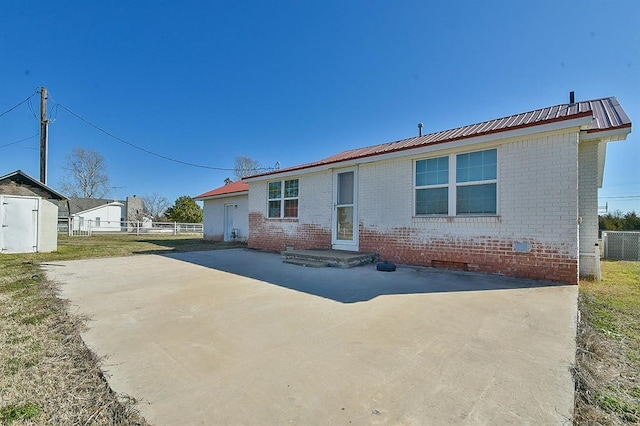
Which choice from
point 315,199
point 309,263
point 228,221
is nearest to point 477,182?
point 309,263

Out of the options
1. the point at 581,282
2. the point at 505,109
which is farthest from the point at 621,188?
the point at 581,282

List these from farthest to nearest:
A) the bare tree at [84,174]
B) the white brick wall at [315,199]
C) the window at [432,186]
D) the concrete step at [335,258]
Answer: the bare tree at [84,174]
the white brick wall at [315,199]
the concrete step at [335,258]
the window at [432,186]

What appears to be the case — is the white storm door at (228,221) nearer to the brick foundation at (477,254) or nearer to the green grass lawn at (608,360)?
the brick foundation at (477,254)

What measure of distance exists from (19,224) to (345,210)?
1221 centimetres

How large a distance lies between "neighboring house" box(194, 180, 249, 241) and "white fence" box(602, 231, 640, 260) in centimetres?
1579

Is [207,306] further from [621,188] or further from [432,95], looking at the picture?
[621,188]

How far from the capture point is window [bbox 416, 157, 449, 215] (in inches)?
274

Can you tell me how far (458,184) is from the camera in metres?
6.73

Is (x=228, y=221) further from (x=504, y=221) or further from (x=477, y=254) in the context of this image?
(x=504, y=221)

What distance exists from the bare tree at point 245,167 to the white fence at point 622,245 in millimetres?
27726

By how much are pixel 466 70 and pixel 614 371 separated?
1012 centimetres

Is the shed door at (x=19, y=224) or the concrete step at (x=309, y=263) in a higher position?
the shed door at (x=19, y=224)

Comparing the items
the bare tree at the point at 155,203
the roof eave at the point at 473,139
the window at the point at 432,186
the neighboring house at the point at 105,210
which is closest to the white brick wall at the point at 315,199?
the roof eave at the point at 473,139

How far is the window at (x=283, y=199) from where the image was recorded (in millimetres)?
10859
